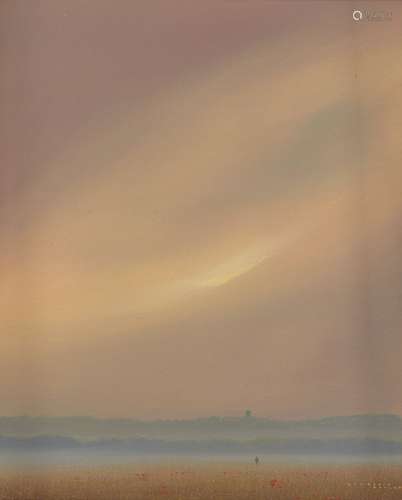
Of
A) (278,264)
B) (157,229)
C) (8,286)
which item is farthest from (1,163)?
(278,264)

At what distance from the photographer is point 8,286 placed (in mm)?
2203

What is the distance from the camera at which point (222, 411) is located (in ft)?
7.08

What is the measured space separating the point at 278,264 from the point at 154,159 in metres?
0.48

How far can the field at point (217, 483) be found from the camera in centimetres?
213

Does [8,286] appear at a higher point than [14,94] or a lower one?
lower

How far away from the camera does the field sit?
2133 mm

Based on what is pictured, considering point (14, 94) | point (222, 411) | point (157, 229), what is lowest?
point (222, 411)

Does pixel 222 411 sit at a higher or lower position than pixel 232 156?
lower

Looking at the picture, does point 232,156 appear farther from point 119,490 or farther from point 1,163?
point 119,490

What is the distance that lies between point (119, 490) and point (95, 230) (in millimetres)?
746

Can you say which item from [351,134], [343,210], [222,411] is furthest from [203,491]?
[351,134]

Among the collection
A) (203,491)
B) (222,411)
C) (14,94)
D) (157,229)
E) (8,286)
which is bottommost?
(203,491)

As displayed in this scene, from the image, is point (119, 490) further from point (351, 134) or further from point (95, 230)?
point (351, 134)

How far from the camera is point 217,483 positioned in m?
2.14
